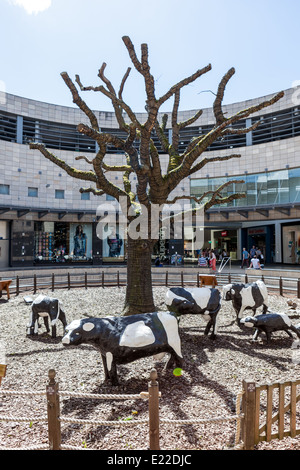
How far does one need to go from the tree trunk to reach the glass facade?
1829cm

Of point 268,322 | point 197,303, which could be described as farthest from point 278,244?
point 197,303

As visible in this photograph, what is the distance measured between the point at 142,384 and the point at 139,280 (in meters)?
4.59

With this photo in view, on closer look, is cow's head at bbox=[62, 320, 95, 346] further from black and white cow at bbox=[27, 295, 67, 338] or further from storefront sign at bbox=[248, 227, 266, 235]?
storefront sign at bbox=[248, 227, 266, 235]

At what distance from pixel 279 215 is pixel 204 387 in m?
22.6

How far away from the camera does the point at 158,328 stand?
578 cm

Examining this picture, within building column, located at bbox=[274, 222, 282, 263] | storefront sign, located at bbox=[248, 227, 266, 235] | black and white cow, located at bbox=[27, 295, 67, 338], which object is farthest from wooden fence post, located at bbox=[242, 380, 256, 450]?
storefront sign, located at bbox=[248, 227, 266, 235]

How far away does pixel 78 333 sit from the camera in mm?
5559

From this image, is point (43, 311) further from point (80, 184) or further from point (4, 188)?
point (80, 184)

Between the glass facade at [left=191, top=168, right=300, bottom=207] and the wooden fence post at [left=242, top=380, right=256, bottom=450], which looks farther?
the glass facade at [left=191, top=168, right=300, bottom=207]

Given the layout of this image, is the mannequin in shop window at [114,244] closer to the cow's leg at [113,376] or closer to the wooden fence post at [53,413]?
the cow's leg at [113,376]

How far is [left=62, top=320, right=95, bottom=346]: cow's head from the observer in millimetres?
5469

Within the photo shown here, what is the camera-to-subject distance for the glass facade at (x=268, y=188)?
2506 cm

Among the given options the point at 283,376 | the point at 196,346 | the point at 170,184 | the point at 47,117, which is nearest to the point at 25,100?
the point at 47,117
